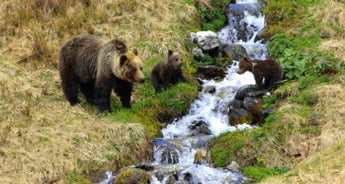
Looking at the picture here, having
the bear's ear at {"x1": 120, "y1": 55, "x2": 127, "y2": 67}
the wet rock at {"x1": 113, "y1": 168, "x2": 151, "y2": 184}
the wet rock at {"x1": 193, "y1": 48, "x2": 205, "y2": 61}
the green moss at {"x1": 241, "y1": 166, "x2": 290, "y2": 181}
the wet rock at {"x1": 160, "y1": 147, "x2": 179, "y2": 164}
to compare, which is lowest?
the wet rock at {"x1": 160, "y1": 147, "x2": 179, "y2": 164}

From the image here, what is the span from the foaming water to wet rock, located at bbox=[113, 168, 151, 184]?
2.56 metres

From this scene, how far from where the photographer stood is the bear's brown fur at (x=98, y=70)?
1132cm

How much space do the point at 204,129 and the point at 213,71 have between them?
9.61 ft

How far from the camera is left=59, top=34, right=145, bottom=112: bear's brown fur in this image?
11.3m

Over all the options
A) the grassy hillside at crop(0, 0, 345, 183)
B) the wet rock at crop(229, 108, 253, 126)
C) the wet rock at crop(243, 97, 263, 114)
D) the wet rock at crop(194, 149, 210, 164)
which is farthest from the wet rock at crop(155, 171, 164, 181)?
the wet rock at crop(243, 97, 263, 114)

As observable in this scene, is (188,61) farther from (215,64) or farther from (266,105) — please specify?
(266,105)

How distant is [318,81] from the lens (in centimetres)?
1224

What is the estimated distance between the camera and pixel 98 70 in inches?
457

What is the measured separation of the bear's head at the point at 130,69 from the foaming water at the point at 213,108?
1.40 metres

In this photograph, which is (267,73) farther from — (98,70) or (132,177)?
(132,177)

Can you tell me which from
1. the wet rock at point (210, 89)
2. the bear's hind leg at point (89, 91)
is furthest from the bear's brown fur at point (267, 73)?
the bear's hind leg at point (89, 91)

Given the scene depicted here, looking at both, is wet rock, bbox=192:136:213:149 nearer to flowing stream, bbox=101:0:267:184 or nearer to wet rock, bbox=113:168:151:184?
flowing stream, bbox=101:0:267:184

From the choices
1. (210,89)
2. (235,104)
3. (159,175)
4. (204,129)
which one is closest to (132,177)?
(159,175)

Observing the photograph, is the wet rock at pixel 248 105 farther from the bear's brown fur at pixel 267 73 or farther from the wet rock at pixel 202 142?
the wet rock at pixel 202 142
